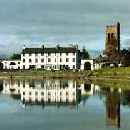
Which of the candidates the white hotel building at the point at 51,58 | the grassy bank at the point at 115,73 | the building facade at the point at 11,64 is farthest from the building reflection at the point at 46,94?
the building facade at the point at 11,64

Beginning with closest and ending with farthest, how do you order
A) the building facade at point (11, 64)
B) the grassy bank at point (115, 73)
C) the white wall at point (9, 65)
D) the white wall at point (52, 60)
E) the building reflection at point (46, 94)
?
1. the building reflection at point (46, 94)
2. the grassy bank at point (115, 73)
3. the white wall at point (52, 60)
4. the building facade at point (11, 64)
5. the white wall at point (9, 65)

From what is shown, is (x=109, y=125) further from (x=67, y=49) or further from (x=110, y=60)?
(x=67, y=49)

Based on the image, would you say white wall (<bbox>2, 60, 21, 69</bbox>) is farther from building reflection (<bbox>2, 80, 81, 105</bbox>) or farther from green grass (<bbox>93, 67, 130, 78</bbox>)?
building reflection (<bbox>2, 80, 81, 105</bbox>)

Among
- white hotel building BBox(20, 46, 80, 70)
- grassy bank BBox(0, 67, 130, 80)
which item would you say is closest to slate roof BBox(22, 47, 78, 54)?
Answer: white hotel building BBox(20, 46, 80, 70)

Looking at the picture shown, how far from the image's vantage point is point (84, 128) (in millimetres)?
31172

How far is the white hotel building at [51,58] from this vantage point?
542 ft

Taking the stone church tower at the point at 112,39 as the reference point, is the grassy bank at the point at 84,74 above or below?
below

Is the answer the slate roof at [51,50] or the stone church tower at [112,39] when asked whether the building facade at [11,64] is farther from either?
the stone church tower at [112,39]

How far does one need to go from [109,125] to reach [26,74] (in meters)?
105

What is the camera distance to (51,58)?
546 feet

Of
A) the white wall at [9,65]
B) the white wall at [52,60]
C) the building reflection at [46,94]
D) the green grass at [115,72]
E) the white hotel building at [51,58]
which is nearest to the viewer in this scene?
the building reflection at [46,94]

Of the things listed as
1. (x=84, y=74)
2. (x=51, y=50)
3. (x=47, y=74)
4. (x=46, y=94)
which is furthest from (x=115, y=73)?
(x=51, y=50)

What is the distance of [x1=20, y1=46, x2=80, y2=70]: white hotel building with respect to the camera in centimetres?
16512

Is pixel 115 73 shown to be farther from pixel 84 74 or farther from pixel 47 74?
pixel 47 74
